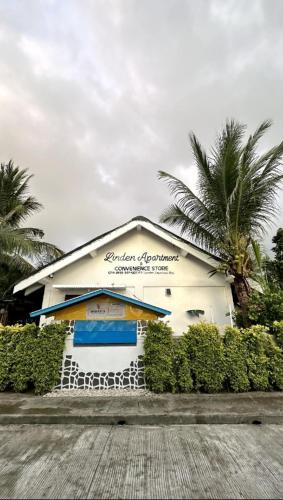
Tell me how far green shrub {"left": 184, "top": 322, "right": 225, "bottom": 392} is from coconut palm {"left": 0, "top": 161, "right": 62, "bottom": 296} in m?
6.90

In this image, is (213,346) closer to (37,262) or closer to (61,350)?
(61,350)

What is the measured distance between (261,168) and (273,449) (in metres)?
7.89

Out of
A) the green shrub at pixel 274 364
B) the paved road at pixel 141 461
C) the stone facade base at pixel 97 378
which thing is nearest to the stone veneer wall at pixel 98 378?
the stone facade base at pixel 97 378

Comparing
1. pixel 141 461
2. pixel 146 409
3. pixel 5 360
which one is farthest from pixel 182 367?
pixel 5 360

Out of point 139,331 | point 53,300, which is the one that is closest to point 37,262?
point 53,300

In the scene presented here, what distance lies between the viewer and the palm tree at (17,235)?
30.9ft

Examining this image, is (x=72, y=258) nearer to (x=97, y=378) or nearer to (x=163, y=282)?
(x=163, y=282)

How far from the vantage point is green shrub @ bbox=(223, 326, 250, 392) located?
5594 millimetres

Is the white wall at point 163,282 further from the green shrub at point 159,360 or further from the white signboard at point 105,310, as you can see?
the green shrub at point 159,360

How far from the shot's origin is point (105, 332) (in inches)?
240

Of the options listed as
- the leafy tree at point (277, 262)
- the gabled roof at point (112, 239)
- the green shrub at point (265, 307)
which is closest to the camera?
the green shrub at point (265, 307)

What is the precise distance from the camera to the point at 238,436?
145 inches

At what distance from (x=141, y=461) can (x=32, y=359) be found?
3709mm

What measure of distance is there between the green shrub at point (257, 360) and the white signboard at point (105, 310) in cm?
314
